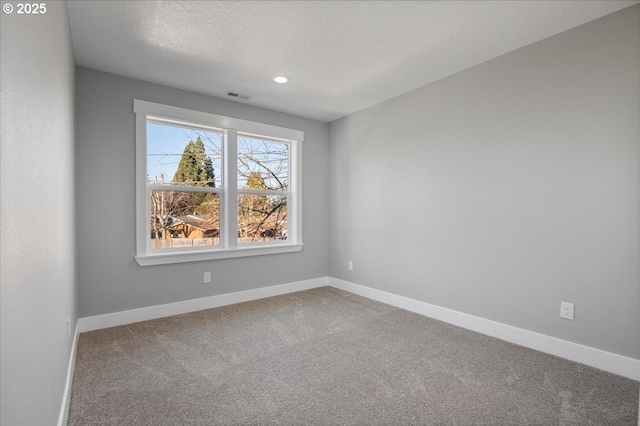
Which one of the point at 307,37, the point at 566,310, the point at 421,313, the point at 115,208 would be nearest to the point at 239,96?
the point at 307,37

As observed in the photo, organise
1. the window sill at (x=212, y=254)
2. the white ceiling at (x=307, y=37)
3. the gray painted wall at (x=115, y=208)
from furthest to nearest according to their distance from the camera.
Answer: the window sill at (x=212, y=254) < the gray painted wall at (x=115, y=208) < the white ceiling at (x=307, y=37)

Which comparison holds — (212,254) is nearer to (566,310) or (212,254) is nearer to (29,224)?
(29,224)

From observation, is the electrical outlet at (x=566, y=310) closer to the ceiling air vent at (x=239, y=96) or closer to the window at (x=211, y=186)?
the window at (x=211, y=186)

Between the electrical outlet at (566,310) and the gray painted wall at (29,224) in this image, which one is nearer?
the gray painted wall at (29,224)

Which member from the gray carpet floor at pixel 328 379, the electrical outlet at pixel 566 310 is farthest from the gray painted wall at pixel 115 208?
the electrical outlet at pixel 566 310

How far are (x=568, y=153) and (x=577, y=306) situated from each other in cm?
114

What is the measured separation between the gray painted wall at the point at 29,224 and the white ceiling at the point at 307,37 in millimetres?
880

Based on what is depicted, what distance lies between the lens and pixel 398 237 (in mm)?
3674

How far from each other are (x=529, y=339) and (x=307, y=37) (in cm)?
299

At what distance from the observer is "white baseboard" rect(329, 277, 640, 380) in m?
2.14

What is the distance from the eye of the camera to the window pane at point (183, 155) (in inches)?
132

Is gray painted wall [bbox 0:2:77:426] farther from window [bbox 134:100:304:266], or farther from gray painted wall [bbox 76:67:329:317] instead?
window [bbox 134:100:304:266]

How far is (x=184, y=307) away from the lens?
3434 mm

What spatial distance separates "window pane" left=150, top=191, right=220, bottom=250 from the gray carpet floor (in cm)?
88
